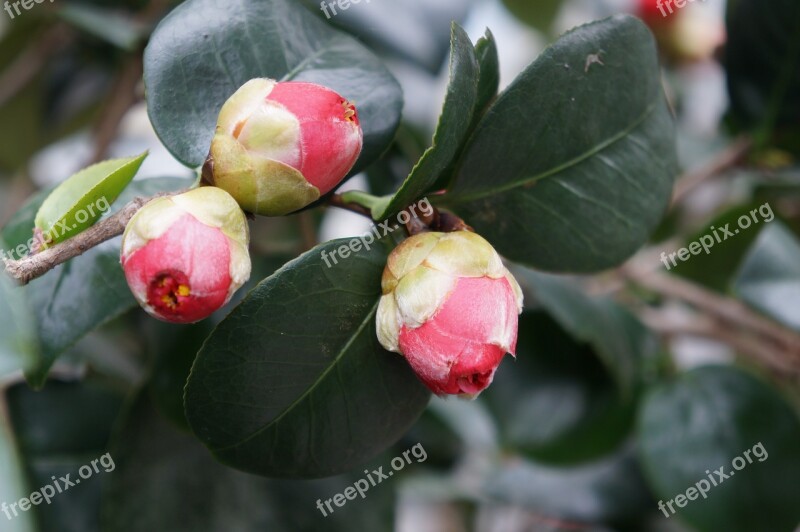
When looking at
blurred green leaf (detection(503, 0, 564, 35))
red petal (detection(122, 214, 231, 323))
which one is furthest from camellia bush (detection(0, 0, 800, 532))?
blurred green leaf (detection(503, 0, 564, 35))

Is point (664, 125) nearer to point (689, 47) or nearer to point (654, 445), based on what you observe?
point (654, 445)

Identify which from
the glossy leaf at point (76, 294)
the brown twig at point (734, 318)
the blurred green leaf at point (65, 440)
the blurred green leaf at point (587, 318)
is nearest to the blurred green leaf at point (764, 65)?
the brown twig at point (734, 318)

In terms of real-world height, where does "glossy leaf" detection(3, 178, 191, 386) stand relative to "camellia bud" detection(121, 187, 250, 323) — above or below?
below

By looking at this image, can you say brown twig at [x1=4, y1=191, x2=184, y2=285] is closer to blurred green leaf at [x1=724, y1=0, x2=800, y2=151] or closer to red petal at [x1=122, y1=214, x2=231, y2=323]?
red petal at [x1=122, y1=214, x2=231, y2=323]

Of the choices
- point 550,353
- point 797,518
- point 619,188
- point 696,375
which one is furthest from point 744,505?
point 619,188

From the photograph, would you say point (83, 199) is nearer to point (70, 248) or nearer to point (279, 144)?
point (70, 248)

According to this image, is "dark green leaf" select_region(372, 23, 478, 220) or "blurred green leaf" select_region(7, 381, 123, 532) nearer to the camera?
"dark green leaf" select_region(372, 23, 478, 220)

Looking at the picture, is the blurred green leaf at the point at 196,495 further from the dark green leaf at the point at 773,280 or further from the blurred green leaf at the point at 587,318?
the dark green leaf at the point at 773,280

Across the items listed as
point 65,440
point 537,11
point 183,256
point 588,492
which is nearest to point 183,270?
point 183,256
